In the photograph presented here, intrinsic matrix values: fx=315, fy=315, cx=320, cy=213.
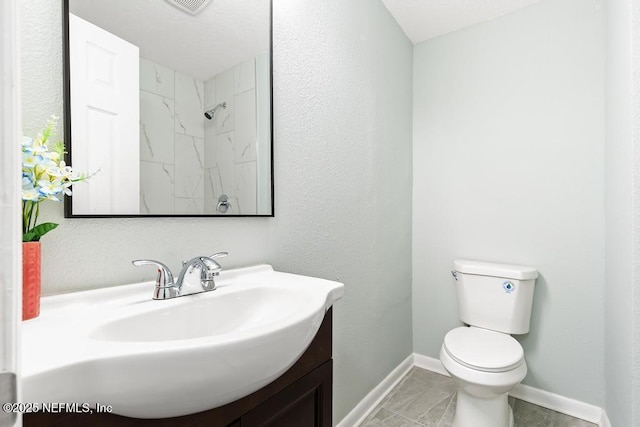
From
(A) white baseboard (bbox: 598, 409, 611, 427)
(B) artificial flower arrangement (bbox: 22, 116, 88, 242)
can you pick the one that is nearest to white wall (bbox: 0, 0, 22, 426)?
(B) artificial flower arrangement (bbox: 22, 116, 88, 242)

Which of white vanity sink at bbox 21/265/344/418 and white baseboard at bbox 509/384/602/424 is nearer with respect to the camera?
white vanity sink at bbox 21/265/344/418

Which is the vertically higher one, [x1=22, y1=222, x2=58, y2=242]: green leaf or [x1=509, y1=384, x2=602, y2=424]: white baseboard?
[x1=22, y1=222, x2=58, y2=242]: green leaf

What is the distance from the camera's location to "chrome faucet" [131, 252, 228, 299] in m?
0.78

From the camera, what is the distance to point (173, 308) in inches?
29.4

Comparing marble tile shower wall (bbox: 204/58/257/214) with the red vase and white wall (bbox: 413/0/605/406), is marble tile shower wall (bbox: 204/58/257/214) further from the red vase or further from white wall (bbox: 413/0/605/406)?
white wall (bbox: 413/0/605/406)

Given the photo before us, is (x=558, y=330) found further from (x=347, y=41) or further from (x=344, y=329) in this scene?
(x=347, y=41)

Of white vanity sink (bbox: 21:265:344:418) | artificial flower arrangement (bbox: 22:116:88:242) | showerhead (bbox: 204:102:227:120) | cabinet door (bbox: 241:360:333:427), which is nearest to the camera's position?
white vanity sink (bbox: 21:265:344:418)

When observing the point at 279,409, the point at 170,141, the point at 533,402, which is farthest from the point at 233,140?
the point at 533,402

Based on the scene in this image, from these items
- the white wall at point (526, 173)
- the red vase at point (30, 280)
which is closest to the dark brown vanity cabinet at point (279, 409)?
the red vase at point (30, 280)

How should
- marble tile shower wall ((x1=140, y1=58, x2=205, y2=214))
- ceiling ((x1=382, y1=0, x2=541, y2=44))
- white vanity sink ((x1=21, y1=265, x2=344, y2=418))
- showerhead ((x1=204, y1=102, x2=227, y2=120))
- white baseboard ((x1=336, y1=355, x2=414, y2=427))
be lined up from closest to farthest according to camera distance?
1. white vanity sink ((x1=21, y1=265, x2=344, y2=418))
2. marble tile shower wall ((x1=140, y1=58, x2=205, y2=214))
3. showerhead ((x1=204, y1=102, x2=227, y2=120))
4. white baseboard ((x1=336, y1=355, x2=414, y2=427))
5. ceiling ((x1=382, y1=0, x2=541, y2=44))

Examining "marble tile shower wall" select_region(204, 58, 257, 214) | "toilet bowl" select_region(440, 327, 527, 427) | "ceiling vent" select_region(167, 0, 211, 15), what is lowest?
"toilet bowl" select_region(440, 327, 527, 427)

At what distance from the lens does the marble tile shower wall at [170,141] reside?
2.82ft

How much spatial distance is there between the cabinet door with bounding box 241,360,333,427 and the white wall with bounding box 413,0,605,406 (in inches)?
58.4

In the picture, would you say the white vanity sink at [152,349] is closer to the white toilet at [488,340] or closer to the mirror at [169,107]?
the mirror at [169,107]
